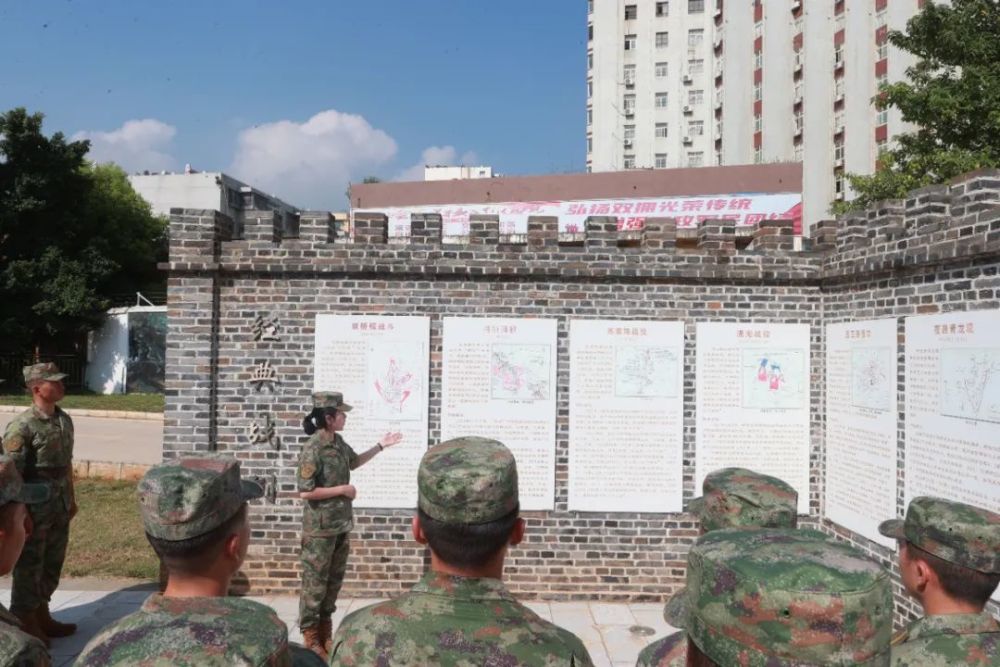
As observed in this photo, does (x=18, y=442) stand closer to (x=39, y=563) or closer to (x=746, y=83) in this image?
(x=39, y=563)

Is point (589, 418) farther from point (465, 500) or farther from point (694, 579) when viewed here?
point (694, 579)

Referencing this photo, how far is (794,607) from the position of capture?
56.7 inches

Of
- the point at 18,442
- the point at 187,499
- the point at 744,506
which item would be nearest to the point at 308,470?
the point at 18,442

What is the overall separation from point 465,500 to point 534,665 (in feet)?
1.58

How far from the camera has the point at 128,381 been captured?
2639cm

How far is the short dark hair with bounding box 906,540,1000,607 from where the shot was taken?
2668 mm

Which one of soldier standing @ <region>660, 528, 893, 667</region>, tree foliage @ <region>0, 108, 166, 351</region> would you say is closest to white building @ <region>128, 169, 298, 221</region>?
tree foliage @ <region>0, 108, 166, 351</region>

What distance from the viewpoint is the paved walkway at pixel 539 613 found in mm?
5578

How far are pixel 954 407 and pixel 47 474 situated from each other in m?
6.51

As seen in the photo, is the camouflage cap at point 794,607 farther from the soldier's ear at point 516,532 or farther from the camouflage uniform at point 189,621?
the camouflage uniform at point 189,621

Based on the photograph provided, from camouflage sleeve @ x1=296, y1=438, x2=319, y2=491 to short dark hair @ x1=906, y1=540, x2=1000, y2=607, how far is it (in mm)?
3858

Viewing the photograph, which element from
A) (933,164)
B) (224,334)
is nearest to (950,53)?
(933,164)

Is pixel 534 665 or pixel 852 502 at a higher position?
pixel 534 665

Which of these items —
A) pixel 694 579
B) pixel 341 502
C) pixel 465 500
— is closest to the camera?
pixel 694 579
